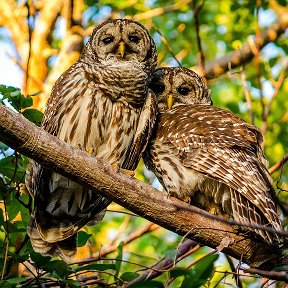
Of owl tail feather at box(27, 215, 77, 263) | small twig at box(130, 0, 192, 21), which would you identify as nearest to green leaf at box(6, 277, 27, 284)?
owl tail feather at box(27, 215, 77, 263)

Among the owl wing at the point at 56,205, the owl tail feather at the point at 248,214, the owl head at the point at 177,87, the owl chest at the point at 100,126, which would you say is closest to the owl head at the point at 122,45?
the owl head at the point at 177,87

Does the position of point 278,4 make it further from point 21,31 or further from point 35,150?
point 35,150

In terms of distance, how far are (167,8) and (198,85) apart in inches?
75.6

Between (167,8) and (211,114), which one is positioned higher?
(167,8)

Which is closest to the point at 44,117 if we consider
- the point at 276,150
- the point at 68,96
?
the point at 68,96

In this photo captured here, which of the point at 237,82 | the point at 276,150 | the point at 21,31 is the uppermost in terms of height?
the point at 21,31

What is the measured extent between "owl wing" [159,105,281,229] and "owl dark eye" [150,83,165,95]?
0.32 m

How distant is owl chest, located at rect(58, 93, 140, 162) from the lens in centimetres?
439

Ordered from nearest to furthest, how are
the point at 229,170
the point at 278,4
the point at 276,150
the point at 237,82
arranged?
1. the point at 229,170
2. the point at 278,4
3. the point at 276,150
4. the point at 237,82

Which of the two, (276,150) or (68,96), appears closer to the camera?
(68,96)

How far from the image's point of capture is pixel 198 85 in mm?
5184

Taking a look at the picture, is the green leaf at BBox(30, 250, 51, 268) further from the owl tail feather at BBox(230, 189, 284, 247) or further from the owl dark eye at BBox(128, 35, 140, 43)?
the owl dark eye at BBox(128, 35, 140, 43)

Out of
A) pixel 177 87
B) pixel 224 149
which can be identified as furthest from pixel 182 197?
pixel 177 87

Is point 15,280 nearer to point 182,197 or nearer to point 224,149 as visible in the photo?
point 182,197
